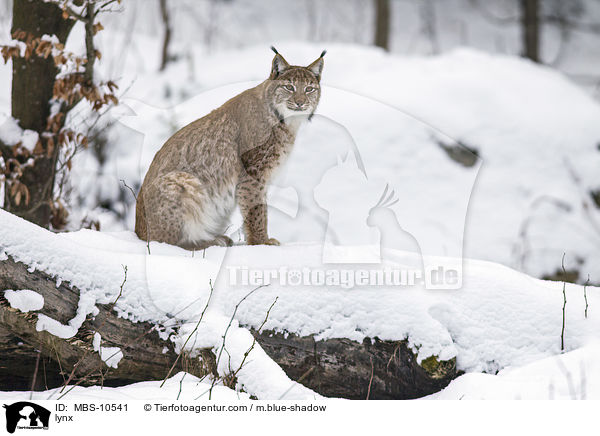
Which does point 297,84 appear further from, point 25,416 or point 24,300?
point 25,416

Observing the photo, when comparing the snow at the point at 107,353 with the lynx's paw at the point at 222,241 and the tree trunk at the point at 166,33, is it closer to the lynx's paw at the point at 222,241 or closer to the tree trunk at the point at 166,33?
the lynx's paw at the point at 222,241

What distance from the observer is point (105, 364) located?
9.21ft

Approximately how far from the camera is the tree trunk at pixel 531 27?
10711 millimetres

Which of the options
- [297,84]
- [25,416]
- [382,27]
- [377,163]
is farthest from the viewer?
[382,27]

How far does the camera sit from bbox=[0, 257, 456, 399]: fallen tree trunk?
8.95ft

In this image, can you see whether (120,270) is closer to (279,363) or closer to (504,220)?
(279,363)

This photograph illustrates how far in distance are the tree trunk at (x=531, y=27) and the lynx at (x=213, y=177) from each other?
28.9 feet

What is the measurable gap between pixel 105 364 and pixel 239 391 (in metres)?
0.63

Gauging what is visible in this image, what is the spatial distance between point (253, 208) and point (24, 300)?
136 cm

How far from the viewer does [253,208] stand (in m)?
3.57

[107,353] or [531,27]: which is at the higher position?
[531,27]

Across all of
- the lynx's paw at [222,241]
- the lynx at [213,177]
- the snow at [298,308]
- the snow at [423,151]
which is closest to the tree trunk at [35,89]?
the snow at [423,151]

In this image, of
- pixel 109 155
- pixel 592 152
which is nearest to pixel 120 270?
pixel 109 155

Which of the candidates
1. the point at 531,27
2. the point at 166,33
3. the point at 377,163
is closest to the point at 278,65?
the point at 377,163
